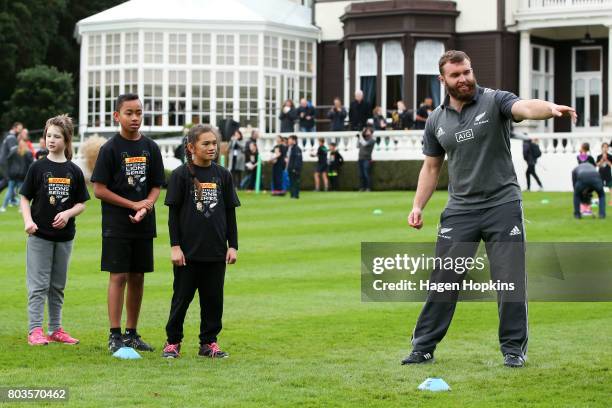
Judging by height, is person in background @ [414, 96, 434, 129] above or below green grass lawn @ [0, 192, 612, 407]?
above

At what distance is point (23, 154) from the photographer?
26.8 m

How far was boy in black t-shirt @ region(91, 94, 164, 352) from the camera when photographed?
962 cm

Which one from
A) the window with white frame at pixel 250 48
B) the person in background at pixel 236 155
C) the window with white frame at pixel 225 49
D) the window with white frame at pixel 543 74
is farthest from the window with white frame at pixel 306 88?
the person in background at pixel 236 155

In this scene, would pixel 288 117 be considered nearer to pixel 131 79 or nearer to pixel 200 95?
pixel 200 95

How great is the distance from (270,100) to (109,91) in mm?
5712

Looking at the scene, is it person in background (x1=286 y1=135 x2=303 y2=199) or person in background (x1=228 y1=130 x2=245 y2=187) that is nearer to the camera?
person in background (x1=286 y1=135 x2=303 y2=199)

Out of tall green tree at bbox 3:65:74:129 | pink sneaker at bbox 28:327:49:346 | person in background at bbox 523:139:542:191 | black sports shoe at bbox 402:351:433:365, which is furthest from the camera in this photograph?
tall green tree at bbox 3:65:74:129

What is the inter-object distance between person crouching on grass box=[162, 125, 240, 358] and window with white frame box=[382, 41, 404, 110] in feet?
112

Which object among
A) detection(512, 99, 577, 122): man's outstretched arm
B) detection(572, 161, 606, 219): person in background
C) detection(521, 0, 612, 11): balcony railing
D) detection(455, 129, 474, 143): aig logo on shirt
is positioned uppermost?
detection(521, 0, 612, 11): balcony railing

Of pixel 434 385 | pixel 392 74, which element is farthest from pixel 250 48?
pixel 434 385

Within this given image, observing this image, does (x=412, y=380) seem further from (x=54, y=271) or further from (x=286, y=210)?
(x=286, y=210)

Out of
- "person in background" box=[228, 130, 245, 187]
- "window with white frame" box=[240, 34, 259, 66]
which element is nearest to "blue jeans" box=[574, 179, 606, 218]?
"person in background" box=[228, 130, 245, 187]

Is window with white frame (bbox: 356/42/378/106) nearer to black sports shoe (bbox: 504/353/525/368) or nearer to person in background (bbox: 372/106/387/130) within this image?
person in background (bbox: 372/106/387/130)

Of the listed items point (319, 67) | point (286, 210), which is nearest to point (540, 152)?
point (286, 210)
